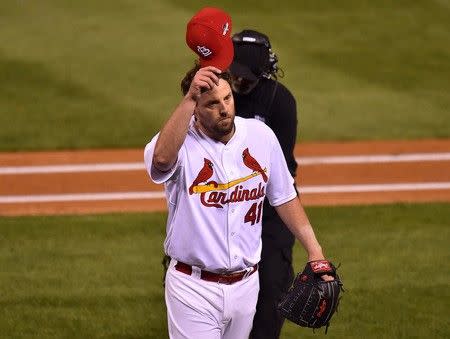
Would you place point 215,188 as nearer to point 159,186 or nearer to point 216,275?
point 216,275

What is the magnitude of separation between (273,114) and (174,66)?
908 cm

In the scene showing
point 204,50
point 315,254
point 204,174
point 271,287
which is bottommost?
point 271,287

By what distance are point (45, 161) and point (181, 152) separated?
22.4 ft

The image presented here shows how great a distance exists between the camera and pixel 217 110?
17.6ft

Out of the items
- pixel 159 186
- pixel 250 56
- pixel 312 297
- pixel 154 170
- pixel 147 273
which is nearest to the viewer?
pixel 154 170

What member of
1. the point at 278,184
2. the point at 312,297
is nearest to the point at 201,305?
the point at 312,297

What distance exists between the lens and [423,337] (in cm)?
790

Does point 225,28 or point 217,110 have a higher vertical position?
point 225,28

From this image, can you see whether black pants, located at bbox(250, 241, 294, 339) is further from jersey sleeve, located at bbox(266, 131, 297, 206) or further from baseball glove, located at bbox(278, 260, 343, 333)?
jersey sleeve, located at bbox(266, 131, 297, 206)

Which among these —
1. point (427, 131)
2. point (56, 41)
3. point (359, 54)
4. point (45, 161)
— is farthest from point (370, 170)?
point (56, 41)

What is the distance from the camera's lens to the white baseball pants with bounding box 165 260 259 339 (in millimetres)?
5535

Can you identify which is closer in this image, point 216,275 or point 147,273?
point 216,275

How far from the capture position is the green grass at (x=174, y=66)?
13.3m

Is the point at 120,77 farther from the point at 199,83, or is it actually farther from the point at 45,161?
the point at 199,83
